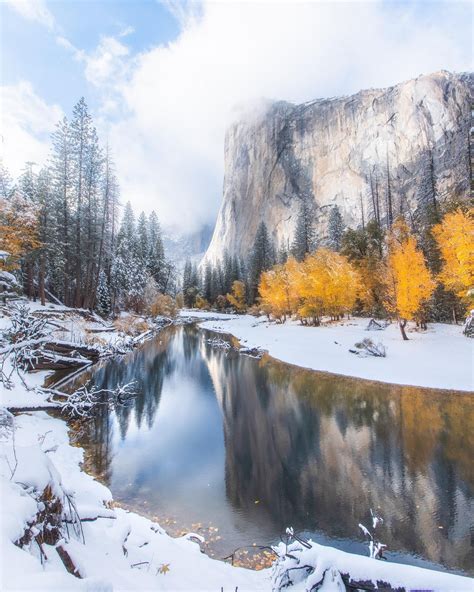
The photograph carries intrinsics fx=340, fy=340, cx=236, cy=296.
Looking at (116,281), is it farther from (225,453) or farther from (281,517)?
(281,517)

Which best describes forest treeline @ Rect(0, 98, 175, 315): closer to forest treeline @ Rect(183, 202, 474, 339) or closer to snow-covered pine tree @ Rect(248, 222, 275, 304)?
forest treeline @ Rect(183, 202, 474, 339)

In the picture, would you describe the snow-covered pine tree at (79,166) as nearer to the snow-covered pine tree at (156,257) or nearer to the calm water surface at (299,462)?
the calm water surface at (299,462)

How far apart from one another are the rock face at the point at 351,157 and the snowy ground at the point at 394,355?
2143 centimetres

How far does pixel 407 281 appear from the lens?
25.1 metres

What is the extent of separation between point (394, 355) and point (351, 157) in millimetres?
86460

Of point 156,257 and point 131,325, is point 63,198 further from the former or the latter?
point 156,257

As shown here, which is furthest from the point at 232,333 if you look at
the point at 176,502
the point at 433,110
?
the point at 433,110

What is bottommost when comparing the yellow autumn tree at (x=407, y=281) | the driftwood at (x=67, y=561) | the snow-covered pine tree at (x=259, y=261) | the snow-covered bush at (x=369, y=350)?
the snow-covered bush at (x=369, y=350)

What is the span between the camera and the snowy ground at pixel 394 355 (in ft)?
58.2

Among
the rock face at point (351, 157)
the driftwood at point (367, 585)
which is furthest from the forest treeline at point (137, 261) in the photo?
the driftwood at point (367, 585)


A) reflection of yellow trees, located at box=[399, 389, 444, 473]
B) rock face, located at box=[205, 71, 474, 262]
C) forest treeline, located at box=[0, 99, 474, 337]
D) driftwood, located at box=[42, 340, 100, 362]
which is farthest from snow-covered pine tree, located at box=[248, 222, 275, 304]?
reflection of yellow trees, located at box=[399, 389, 444, 473]

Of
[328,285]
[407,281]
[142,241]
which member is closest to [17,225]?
[407,281]

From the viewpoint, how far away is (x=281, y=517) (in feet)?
24.4

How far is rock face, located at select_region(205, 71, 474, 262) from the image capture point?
6850 centimetres
